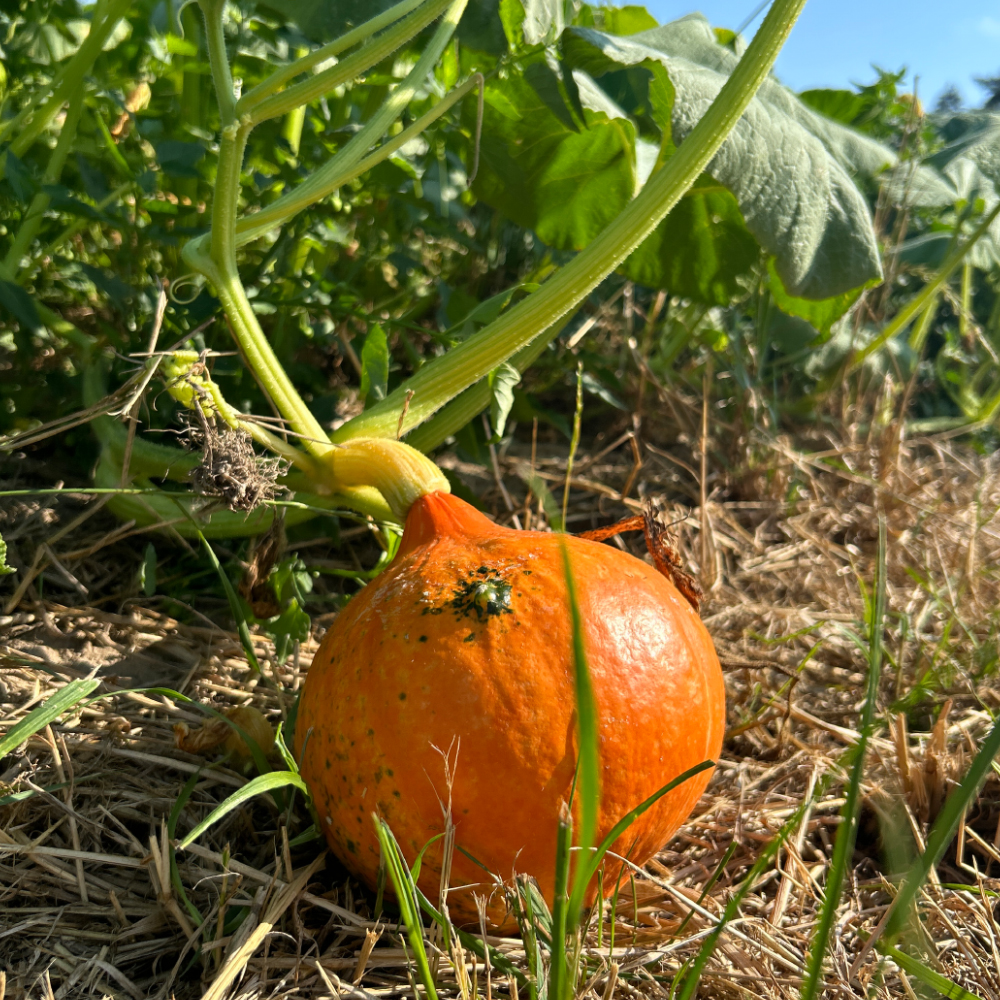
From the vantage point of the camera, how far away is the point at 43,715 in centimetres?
97

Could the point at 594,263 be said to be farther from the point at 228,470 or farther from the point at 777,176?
the point at 228,470

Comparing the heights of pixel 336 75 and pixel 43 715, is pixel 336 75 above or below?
above

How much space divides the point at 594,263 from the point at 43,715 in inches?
37.4

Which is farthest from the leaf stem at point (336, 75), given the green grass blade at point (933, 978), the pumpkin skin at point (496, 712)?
the green grass blade at point (933, 978)

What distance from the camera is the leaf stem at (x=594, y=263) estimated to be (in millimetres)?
1286

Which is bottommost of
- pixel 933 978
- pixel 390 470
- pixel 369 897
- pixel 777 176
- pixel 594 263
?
pixel 369 897

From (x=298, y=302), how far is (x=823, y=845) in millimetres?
1270

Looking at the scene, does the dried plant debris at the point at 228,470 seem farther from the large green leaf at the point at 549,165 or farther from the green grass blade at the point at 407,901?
the large green leaf at the point at 549,165

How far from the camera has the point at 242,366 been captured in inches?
71.3

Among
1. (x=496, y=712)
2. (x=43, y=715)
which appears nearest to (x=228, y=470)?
(x=43, y=715)

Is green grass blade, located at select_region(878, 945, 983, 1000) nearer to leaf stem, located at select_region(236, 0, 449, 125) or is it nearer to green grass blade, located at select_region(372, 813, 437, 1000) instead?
green grass blade, located at select_region(372, 813, 437, 1000)

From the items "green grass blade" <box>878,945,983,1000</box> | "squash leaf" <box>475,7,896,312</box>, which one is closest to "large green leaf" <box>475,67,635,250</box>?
"squash leaf" <box>475,7,896,312</box>

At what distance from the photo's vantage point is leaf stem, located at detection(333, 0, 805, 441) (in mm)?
1286

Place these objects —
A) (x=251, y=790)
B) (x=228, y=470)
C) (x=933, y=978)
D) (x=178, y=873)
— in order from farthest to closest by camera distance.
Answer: (x=228, y=470)
(x=178, y=873)
(x=251, y=790)
(x=933, y=978)
